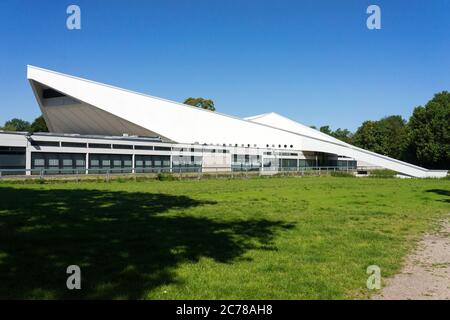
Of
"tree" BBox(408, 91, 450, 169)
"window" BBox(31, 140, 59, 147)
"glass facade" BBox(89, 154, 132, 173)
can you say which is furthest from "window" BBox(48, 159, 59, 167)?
"tree" BBox(408, 91, 450, 169)

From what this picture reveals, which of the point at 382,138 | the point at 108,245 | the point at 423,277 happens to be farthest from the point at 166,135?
the point at 423,277

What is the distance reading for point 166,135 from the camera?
52406 mm

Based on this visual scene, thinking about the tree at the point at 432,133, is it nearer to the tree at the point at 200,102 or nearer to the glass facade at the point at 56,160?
the tree at the point at 200,102

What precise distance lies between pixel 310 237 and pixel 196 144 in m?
42.2

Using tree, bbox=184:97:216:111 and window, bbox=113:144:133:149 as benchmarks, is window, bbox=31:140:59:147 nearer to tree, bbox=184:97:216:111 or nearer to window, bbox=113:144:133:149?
window, bbox=113:144:133:149

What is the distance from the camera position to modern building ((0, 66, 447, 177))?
44875 mm

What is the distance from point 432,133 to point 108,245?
60.7 meters

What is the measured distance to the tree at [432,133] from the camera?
58.0 m

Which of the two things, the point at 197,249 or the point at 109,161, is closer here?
the point at 197,249

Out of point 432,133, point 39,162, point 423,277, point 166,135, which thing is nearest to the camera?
point 423,277

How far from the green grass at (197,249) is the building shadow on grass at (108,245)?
2 cm

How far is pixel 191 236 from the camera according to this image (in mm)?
7840

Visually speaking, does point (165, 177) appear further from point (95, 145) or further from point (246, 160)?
point (246, 160)

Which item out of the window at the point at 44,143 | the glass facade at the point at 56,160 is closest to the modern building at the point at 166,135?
the glass facade at the point at 56,160
